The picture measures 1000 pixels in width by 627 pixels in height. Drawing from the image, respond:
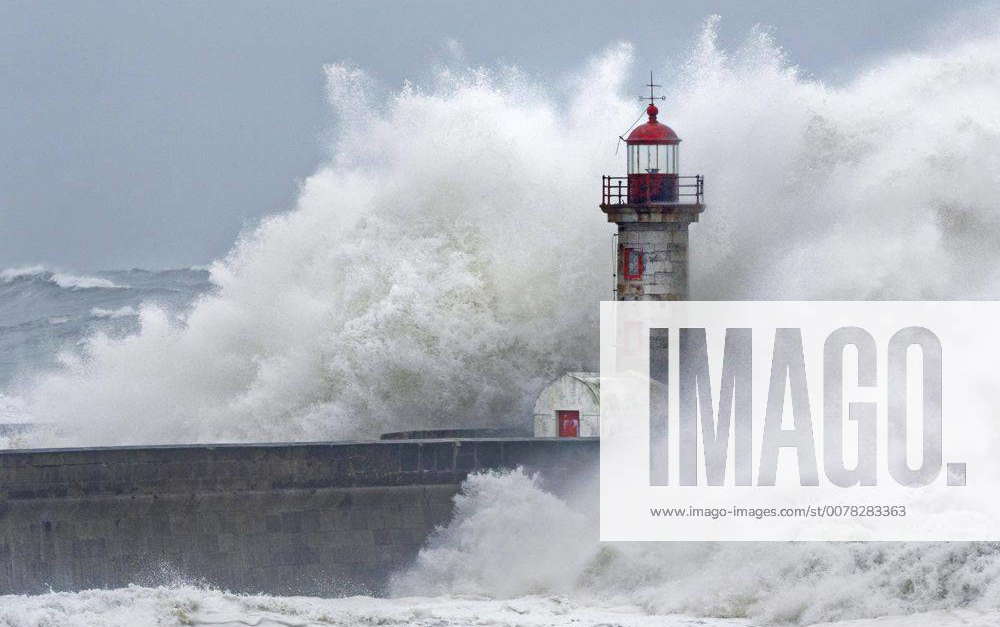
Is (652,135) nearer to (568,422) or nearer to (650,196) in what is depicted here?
(650,196)

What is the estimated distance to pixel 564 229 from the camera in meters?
16.9

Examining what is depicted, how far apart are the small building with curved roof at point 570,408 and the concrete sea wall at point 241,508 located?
0.83 meters

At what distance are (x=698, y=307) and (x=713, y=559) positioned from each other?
11.3 feet

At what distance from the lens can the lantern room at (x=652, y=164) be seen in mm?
14492

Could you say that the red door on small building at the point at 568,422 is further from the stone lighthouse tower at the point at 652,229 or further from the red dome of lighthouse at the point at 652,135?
the red dome of lighthouse at the point at 652,135

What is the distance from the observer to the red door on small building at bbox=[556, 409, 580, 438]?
1418 centimetres

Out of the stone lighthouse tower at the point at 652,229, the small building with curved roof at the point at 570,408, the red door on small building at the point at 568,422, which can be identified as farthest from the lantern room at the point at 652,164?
the red door on small building at the point at 568,422

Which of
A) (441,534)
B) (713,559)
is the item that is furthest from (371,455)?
(713,559)

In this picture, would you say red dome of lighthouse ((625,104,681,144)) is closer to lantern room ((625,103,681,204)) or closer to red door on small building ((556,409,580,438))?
lantern room ((625,103,681,204))

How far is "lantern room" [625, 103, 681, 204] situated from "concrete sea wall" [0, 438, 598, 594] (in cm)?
215

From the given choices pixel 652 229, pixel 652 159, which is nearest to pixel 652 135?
pixel 652 159

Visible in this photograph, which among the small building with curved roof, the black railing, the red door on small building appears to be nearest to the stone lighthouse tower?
the black railing

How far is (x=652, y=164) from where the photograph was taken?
575 inches

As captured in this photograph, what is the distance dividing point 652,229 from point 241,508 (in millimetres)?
3714
